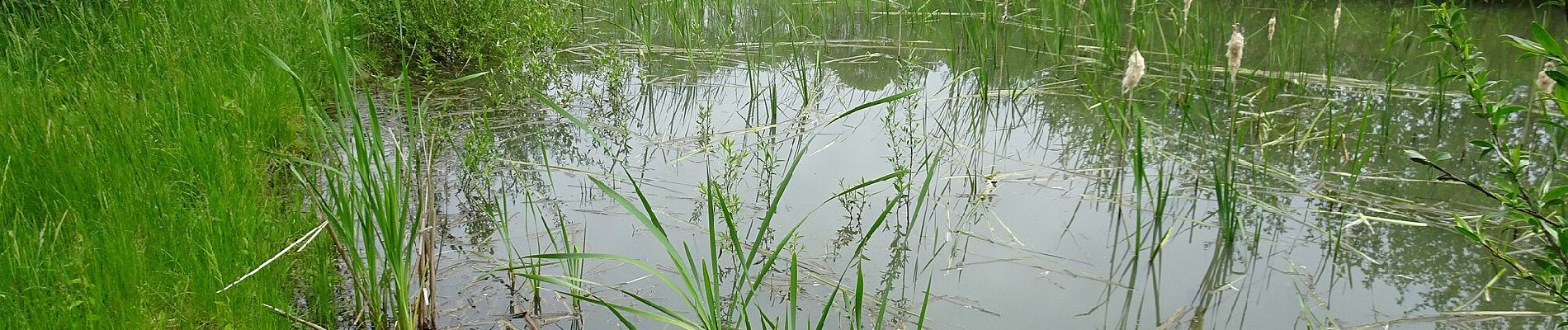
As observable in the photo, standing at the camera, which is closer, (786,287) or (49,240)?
(49,240)

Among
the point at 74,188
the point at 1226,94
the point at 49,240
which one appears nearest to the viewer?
the point at 49,240

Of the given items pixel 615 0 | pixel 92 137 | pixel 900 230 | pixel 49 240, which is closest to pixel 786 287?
pixel 900 230

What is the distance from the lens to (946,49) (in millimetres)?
5074

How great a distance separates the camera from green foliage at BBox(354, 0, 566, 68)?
4574mm

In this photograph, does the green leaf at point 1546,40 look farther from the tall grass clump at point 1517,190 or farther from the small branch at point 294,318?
the small branch at point 294,318

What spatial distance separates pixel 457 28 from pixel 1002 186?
8.69 feet

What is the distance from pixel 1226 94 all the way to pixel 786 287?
2.47m

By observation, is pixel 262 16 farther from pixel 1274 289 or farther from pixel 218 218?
pixel 1274 289

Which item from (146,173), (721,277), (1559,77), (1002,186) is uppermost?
(1559,77)

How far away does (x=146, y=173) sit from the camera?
2.45m

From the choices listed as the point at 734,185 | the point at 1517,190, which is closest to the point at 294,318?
the point at 734,185

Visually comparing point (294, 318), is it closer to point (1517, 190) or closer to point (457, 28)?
point (1517, 190)

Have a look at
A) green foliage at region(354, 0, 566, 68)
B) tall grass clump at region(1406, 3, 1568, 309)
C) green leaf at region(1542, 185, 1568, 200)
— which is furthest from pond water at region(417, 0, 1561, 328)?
green leaf at region(1542, 185, 1568, 200)

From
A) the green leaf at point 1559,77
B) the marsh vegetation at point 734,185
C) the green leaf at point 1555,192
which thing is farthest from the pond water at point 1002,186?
the green leaf at point 1559,77
